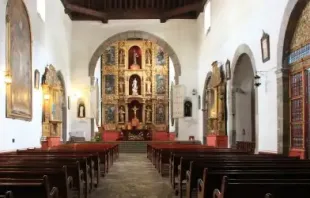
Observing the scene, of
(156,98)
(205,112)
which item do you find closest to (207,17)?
(205,112)

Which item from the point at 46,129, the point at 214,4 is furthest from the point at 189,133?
the point at 46,129

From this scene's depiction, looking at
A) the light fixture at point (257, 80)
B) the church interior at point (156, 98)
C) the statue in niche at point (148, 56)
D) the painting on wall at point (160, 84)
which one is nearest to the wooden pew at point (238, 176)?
the church interior at point (156, 98)

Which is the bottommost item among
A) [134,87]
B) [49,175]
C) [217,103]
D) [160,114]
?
[49,175]

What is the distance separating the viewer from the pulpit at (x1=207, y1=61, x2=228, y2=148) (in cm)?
1789

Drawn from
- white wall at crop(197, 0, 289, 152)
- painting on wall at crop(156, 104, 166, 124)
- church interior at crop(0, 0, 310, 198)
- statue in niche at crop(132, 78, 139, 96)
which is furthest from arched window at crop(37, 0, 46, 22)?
painting on wall at crop(156, 104, 166, 124)

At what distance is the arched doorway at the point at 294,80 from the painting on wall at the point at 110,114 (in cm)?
2158

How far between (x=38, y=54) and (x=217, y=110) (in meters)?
7.82

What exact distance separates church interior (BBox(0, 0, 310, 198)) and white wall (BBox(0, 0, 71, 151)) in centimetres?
5

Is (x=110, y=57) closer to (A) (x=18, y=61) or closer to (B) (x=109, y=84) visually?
(B) (x=109, y=84)

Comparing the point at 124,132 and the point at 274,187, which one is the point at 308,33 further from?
the point at 124,132

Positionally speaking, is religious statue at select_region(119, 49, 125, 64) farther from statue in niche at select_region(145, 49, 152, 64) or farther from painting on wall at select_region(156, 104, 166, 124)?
painting on wall at select_region(156, 104, 166, 124)

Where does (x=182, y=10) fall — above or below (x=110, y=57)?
above

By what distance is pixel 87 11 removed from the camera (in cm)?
2377

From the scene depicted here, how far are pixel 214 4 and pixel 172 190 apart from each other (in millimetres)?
13322
